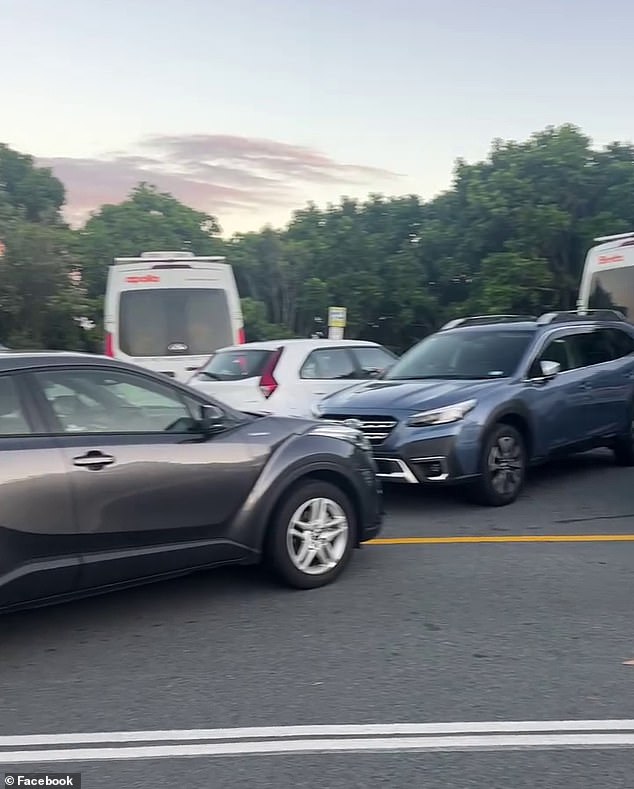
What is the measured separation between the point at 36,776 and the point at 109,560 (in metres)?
1.59

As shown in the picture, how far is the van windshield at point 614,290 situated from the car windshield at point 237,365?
6244 mm

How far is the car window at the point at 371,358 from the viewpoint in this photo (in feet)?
39.1

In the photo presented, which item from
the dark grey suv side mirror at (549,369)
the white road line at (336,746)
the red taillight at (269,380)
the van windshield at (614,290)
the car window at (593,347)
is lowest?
the white road line at (336,746)

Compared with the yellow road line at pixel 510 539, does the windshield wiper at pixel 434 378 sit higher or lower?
higher

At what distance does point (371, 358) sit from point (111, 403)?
7.20m

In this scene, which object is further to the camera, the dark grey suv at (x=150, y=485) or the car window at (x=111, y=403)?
the car window at (x=111, y=403)

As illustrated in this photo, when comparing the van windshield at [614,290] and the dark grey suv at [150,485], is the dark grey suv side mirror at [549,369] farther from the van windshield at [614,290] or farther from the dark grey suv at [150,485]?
the van windshield at [614,290]

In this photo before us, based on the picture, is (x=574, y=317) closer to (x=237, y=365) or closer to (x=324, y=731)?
(x=237, y=365)

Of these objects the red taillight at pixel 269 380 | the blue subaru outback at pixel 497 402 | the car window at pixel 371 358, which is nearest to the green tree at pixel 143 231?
the car window at pixel 371 358

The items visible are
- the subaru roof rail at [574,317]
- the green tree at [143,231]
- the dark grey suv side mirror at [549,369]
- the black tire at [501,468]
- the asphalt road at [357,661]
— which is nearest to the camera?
the asphalt road at [357,661]

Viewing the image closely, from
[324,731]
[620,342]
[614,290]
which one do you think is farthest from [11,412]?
[614,290]

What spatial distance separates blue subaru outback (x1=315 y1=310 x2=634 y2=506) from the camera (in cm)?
788

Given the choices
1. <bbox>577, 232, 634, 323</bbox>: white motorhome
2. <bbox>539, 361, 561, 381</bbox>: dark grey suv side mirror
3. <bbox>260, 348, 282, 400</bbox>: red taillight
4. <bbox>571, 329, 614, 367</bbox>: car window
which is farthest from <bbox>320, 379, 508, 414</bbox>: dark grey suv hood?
<bbox>577, 232, 634, 323</bbox>: white motorhome

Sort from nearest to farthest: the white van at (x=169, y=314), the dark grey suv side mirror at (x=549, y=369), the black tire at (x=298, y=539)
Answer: the black tire at (x=298, y=539)
the dark grey suv side mirror at (x=549, y=369)
the white van at (x=169, y=314)
